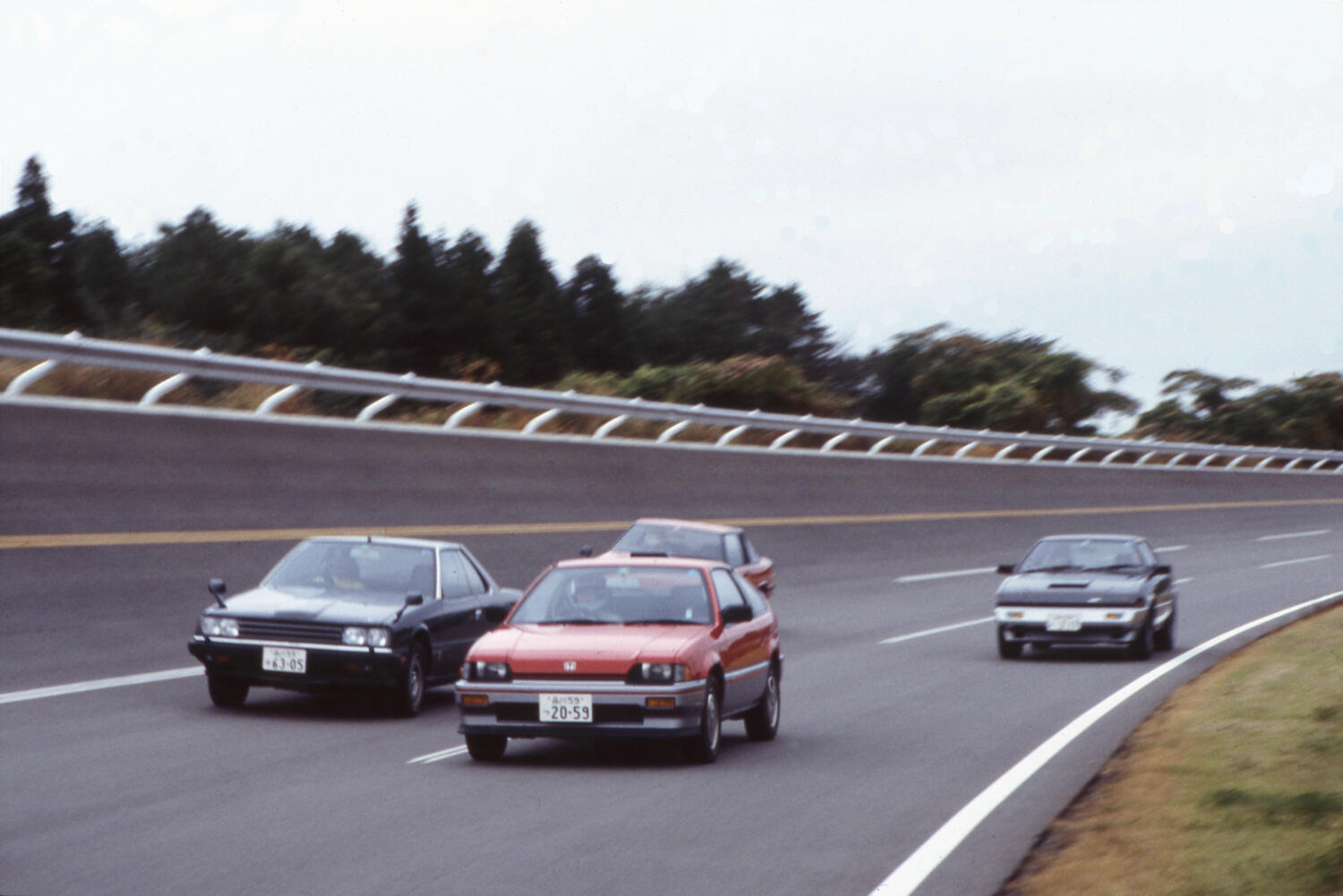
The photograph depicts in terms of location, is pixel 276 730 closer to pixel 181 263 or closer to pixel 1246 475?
pixel 1246 475

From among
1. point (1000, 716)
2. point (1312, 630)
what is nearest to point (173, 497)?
point (1000, 716)

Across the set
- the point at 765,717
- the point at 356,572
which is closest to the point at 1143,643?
the point at 765,717

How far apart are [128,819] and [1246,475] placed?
44.9 metres

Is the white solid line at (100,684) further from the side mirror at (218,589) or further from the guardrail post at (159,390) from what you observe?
the guardrail post at (159,390)

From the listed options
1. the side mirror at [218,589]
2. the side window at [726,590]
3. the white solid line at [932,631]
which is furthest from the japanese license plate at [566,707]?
the white solid line at [932,631]

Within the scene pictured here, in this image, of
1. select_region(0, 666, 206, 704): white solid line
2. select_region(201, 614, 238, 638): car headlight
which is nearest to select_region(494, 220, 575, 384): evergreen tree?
select_region(0, 666, 206, 704): white solid line

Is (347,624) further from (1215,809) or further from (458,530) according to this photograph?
(458,530)

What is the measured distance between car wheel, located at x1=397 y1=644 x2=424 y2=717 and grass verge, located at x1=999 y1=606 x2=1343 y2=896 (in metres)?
5.42

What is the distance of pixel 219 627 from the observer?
13977 mm

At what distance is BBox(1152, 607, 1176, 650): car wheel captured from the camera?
71.6ft

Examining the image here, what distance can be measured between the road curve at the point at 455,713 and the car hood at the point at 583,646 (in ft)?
2.21

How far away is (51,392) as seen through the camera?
1812cm

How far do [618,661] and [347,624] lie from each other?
317 centimetres

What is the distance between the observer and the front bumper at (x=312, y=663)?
45.4ft
